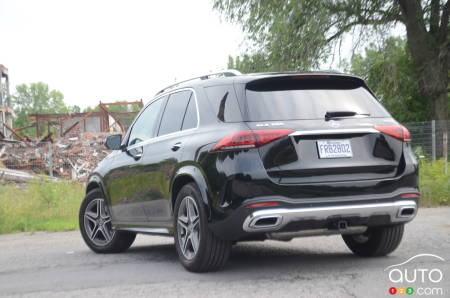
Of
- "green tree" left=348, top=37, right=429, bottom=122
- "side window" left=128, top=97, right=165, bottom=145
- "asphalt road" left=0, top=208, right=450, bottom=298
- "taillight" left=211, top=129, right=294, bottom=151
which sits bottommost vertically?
"asphalt road" left=0, top=208, right=450, bottom=298

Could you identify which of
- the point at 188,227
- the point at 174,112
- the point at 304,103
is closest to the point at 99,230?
the point at 174,112

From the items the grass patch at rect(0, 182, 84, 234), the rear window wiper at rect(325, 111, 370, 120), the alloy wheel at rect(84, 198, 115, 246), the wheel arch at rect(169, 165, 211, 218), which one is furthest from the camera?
the grass patch at rect(0, 182, 84, 234)

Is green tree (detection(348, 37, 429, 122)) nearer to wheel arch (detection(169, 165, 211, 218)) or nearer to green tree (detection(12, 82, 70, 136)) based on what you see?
wheel arch (detection(169, 165, 211, 218))

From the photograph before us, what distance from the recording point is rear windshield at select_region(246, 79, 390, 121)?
249 inches

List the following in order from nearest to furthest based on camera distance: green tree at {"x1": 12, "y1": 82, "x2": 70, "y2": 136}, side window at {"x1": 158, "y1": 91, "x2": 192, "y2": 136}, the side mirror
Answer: side window at {"x1": 158, "y1": 91, "x2": 192, "y2": 136}
the side mirror
green tree at {"x1": 12, "y1": 82, "x2": 70, "y2": 136}

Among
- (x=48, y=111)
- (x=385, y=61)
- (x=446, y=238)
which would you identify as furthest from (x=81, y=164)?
(x=48, y=111)

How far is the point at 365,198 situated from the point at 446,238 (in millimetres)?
2855

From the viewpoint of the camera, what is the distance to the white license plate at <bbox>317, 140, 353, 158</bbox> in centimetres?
616

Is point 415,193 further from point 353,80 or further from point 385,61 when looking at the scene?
point 385,61

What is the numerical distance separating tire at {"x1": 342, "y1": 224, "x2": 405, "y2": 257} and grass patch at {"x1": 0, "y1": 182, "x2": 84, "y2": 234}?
21.9ft

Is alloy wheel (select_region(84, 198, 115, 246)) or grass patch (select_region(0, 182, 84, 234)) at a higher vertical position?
alloy wheel (select_region(84, 198, 115, 246))

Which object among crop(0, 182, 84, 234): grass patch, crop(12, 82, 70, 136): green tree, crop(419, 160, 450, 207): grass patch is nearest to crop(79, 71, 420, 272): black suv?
crop(0, 182, 84, 234): grass patch

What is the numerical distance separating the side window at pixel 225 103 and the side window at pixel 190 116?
26cm

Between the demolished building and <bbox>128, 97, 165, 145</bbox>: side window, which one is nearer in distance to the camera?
<bbox>128, 97, 165, 145</bbox>: side window
